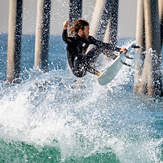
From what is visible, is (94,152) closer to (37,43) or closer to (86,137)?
(86,137)

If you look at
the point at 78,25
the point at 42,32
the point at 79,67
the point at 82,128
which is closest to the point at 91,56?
the point at 79,67

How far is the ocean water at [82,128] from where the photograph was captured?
14.8 feet

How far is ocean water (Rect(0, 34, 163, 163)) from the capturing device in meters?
4.51

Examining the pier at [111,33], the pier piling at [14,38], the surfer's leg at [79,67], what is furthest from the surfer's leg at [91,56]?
the pier piling at [14,38]

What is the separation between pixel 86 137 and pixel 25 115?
1.54m

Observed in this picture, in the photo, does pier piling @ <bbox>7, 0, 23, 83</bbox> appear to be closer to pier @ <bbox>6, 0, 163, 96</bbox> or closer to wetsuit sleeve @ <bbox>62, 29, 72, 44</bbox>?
pier @ <bbox>6, 0, 163, 96</bbox>

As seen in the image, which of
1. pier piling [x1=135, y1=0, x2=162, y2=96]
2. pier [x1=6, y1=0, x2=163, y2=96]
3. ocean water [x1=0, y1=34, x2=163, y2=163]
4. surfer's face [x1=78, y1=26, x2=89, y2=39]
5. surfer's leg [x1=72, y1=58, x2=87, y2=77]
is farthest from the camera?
pier piling [x1=135, y1=0, x2=162, y2=96]

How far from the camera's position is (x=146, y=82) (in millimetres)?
8250

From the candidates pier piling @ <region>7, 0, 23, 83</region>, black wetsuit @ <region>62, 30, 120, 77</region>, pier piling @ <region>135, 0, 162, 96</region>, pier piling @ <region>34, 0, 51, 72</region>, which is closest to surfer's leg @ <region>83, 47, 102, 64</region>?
black wetsuit @ <region>62, 30, 120, 77</region>

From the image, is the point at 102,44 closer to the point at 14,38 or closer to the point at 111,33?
the point at 111,33

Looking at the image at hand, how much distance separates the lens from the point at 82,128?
219 inches

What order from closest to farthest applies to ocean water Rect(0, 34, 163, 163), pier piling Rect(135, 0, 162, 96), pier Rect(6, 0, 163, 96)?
ocean water Rect(0, 34, 163, 163)
pier Rect(6, 0, 163, 96)
pier piling Rect(135, 0, 162, 96)

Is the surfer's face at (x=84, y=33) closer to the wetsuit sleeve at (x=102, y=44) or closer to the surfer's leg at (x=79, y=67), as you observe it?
the wetsuit sleeve at (x=102, y=44)

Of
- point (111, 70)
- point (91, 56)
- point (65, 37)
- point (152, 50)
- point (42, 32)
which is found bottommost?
point (111, 70)
